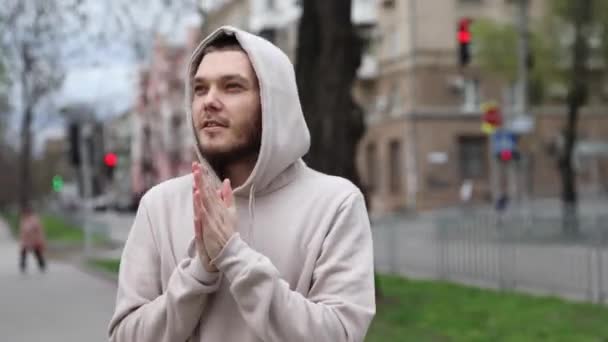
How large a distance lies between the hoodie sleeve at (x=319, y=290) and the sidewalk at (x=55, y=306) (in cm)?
900

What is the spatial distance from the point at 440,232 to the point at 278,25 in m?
44.8

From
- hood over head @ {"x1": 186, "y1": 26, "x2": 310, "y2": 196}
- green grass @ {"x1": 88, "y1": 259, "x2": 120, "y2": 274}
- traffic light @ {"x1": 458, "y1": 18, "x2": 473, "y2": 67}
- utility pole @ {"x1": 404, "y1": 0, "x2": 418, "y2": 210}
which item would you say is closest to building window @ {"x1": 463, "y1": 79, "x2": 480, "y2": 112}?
utility pole @ {"x1": 404, "y1": 0, "x2": 418, "y2": 210}

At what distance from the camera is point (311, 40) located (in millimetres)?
13305

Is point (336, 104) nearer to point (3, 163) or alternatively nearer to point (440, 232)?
point (440, 232)

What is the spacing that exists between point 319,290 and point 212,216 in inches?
12.9

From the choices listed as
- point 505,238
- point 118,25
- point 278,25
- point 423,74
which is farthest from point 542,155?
point 505,238

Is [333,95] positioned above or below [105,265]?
above

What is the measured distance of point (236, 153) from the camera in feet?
8.36

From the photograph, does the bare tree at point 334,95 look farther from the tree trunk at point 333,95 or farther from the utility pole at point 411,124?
the utility pole at point 411,124

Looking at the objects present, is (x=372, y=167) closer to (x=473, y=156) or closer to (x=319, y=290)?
(x=473, y=156)

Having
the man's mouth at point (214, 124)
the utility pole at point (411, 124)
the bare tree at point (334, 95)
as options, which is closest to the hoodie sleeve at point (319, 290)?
the man's mouth at point (214, 124)

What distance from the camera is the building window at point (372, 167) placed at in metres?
53.8

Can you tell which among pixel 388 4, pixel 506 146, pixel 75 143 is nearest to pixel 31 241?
pixel 75 143

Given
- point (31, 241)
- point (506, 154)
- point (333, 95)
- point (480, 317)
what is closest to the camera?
point (480, 317)
